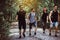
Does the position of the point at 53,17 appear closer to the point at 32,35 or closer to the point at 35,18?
the point at 35,18

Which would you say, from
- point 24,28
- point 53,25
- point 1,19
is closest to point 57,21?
point 53,25

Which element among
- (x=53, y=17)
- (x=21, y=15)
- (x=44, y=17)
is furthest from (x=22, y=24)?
(x=53, y=17)

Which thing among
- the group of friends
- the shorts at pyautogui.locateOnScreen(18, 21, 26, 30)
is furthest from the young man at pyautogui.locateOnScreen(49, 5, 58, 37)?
the shorts at pyautogui.locateOnScreen(18, 21, 26, 30)

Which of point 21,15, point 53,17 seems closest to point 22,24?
point 21,15

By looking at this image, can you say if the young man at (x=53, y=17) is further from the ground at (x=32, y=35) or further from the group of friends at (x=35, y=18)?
the ground at (x=32, y=35)

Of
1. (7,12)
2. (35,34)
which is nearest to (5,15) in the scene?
(7,12)

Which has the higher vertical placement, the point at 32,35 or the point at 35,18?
the point at 35,18

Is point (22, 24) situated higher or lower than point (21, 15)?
lower

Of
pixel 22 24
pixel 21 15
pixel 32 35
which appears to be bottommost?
pixel 32 35

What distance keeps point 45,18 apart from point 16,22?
418 mm

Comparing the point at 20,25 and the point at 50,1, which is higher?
the point at 50,1

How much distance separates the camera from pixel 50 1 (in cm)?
481

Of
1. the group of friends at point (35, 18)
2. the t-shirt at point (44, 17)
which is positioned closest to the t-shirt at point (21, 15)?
the group of friends at point (35, 18)

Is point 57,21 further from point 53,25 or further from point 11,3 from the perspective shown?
point 11,3
